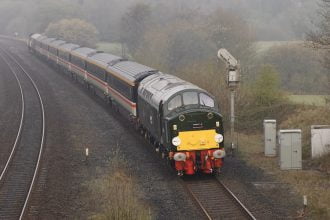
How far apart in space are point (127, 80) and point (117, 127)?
311 cm

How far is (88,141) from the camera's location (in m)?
26.9

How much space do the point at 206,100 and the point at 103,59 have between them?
21311 mm

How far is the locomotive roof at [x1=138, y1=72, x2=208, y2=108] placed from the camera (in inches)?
800

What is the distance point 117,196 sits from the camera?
16.9 m

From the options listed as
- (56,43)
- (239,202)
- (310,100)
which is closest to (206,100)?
(239,202)

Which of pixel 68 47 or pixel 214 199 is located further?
pixel 68 47

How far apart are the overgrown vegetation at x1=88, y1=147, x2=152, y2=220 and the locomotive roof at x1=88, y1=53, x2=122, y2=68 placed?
15909 mm

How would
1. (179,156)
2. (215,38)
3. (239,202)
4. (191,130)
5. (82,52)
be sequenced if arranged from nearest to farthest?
(239,202) → (179,156) → (191,130) → (82,52) → (215,38)

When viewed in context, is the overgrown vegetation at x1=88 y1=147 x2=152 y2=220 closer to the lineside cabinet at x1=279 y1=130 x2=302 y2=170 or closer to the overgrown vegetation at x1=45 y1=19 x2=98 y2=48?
the lineside cabinet at x1=279 y1=130 x2=302 y2=170

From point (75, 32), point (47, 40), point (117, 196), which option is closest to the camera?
point (117, 196)

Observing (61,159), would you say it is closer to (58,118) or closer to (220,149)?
(220,149)

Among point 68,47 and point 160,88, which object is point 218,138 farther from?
point 68,47

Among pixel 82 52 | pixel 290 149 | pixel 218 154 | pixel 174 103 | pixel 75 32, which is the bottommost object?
pixel 290 149

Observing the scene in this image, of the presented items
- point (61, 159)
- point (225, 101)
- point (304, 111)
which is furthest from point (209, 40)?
point (61, 159)
